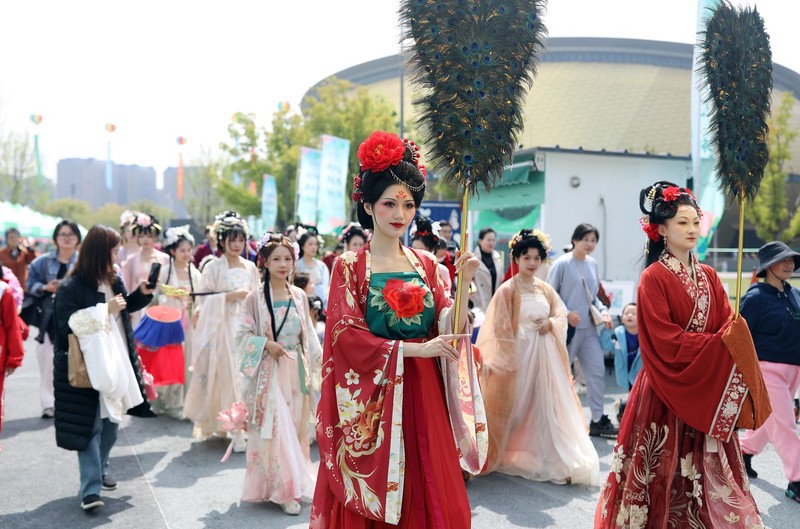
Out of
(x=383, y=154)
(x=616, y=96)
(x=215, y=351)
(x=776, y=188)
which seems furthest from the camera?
(x=616, y=96)

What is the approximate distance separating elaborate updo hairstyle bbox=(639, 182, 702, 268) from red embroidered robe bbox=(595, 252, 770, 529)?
0.45 ft

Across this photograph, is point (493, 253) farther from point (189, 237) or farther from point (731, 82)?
point (731, 82)

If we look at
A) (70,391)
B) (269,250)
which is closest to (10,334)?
(70,391)

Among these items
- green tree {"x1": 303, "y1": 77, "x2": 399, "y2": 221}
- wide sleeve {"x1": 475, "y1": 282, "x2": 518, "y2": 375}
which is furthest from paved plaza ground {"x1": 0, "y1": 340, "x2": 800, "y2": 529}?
green tree {"x1": 303, "y1": 77, "x2": 399, "y2": 221}

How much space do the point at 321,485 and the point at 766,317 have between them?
371 centimetres

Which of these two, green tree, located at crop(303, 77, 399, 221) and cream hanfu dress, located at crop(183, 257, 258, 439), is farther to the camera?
green tree, located at crop(303, 77, 399, 221)

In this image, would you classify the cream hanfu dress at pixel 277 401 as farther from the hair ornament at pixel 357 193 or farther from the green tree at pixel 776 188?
the green tree at pixel 776 188

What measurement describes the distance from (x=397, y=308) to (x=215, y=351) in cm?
428

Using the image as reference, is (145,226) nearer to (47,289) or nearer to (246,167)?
(47,289)

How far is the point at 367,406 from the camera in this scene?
3066 millimetres

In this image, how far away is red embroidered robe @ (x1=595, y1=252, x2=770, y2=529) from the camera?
11.5 ft

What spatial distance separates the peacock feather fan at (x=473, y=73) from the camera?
121 inches

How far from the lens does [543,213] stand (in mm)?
12352

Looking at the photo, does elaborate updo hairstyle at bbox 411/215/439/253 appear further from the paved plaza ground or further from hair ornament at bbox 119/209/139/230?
hair ornament at bbox 119/209/139/230
